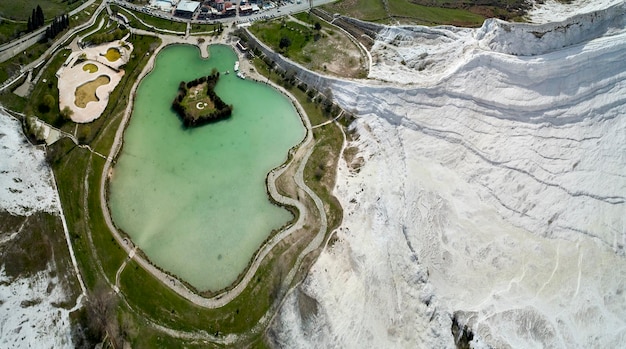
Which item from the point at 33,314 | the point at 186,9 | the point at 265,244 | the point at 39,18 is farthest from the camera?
the point at 186,9

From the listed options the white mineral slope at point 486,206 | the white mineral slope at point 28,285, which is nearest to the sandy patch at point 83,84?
the white mineral slope at point 28,285

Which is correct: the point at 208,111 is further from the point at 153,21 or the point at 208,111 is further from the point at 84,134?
the point at 153,21

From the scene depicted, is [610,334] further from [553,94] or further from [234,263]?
[234,263]

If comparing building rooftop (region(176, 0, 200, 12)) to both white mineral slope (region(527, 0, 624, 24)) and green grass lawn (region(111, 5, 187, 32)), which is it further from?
white mineral slope (region(527, 0, 624, 24))

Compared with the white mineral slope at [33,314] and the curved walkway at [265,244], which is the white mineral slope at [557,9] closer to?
the curved walkway at [265,244]

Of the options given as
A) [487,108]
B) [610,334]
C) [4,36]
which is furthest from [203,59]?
[610,334]

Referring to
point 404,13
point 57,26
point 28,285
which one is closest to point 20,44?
point 57,26

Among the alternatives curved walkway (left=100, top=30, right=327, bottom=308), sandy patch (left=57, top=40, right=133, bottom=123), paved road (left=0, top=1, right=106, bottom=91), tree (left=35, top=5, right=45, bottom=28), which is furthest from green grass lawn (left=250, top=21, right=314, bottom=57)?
tree (left=35, top=5, right=45, bottom=28)
